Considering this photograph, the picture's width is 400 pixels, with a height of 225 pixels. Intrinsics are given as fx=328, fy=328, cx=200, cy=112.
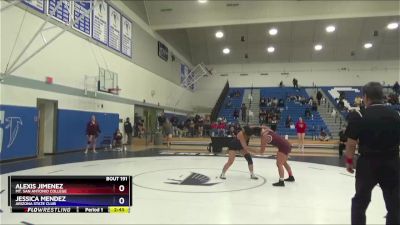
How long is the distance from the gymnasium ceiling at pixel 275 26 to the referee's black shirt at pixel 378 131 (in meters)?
17.8

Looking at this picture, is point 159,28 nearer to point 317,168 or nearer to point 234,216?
point 317,168

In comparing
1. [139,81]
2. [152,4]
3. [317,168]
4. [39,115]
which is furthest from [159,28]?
[317,168]

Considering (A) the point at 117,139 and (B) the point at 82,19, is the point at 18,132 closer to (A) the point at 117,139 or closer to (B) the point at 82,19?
(A) the point at 117,139

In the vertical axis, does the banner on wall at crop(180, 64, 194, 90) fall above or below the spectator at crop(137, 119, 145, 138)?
above

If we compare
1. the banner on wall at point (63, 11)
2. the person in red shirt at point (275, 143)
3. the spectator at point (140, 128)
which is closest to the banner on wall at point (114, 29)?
the banner on wall at point (63, 11)

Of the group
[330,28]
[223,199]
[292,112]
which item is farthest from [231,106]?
[223,199]

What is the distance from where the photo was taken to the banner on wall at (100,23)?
15.5m

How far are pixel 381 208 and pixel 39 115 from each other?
11.8 meters

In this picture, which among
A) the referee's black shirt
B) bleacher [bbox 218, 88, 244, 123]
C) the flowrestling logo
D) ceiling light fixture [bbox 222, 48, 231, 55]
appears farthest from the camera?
ceiling light fixture [bbox 222, 48, 231, 55]

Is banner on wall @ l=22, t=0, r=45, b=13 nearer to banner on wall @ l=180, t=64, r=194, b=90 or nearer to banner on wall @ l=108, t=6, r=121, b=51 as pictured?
banner on wall @ l=108, t=6, r=121, b=51

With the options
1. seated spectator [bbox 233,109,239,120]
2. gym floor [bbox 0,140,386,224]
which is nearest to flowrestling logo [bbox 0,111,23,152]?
gym floor [bbox 0,140,386,224]

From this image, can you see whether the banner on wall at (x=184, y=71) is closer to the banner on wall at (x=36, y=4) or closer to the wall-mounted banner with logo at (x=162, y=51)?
the wall-mounted banner with logo at (x=162, y=51)
